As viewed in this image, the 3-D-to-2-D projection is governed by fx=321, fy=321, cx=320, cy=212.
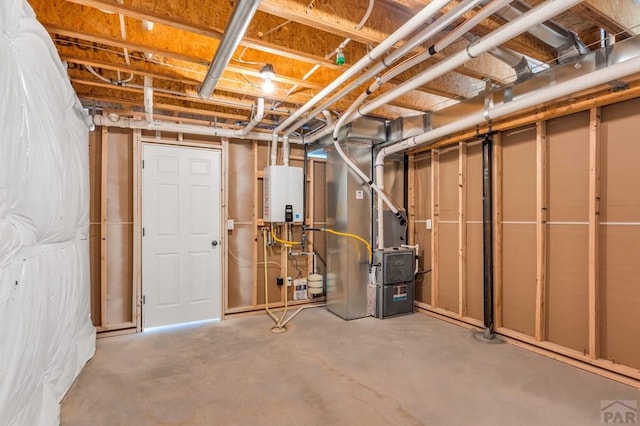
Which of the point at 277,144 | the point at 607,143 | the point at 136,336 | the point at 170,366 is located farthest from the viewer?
the point at 277,144

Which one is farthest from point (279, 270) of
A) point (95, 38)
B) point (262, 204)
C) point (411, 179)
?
point (95, 38)

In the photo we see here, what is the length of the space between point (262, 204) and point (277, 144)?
0.87m

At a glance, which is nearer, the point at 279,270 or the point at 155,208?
the point at 155,208

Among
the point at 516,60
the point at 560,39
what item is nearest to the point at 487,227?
the point at 516,60

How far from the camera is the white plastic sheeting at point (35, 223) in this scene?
1363 mm

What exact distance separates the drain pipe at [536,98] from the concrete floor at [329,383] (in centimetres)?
223

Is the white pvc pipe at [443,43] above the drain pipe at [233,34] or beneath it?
above

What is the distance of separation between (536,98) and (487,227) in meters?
1.41

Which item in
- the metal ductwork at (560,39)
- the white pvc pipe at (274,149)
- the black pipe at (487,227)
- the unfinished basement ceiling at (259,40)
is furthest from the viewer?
the white pvc pipe at (274,149)

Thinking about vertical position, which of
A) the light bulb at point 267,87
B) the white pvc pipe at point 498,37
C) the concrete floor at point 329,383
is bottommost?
the concrete floor at point 329,383

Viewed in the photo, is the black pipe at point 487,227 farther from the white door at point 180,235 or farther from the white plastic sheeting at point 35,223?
the white plastic sheeting at point 35,223

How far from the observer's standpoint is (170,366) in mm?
2875

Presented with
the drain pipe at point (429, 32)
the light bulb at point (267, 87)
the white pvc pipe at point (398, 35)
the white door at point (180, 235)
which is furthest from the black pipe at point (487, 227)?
the white door at point (180, 235)

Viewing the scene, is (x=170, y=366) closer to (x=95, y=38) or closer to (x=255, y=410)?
(x=255, y=410)
